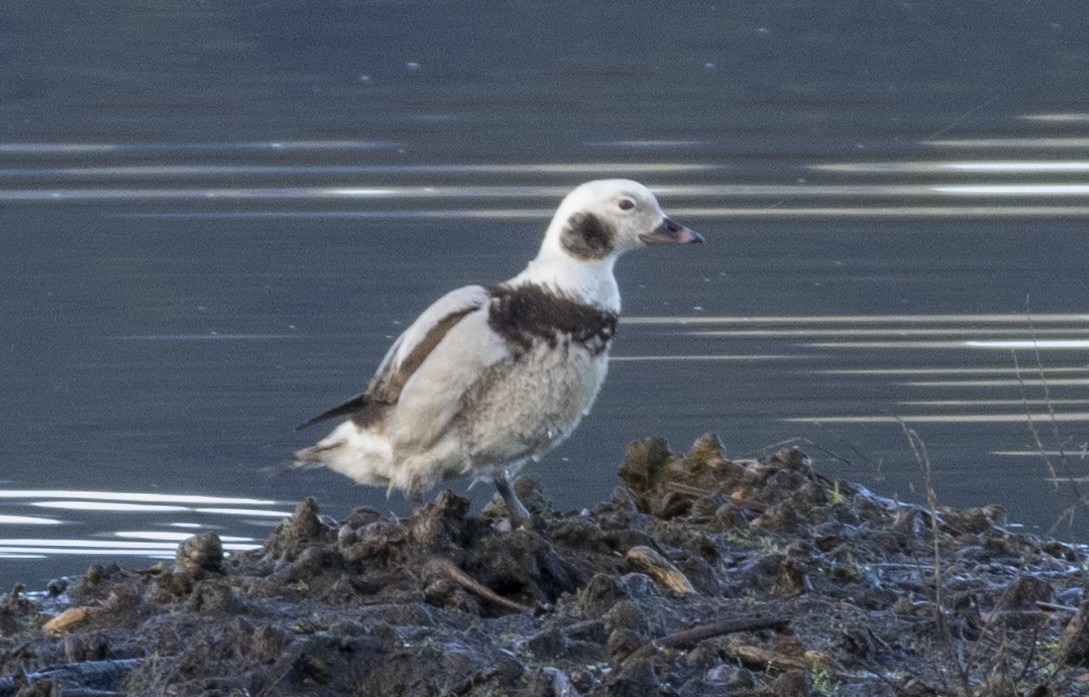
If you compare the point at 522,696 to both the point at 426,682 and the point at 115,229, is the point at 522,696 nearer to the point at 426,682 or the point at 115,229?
the point at 426,682

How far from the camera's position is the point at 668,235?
7066mm

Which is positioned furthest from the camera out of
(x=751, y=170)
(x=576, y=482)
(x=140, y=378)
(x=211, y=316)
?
(x=751, y=170)

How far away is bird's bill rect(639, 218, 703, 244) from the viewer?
277 inches

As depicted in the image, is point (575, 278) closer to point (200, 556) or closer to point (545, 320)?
point (545, 320)

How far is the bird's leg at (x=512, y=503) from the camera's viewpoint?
21.2 ft

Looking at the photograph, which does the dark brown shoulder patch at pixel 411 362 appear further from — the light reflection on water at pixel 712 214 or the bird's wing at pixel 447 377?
the light reflection on water at pixel 712 214

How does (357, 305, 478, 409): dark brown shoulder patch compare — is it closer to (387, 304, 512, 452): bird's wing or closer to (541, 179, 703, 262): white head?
(387, 304, 512, 452): bird's wing

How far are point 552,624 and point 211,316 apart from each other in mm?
8847

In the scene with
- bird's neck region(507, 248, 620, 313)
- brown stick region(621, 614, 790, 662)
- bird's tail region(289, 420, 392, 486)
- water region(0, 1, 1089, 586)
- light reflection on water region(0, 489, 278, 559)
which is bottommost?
water region(0, 1, 1089, 586)

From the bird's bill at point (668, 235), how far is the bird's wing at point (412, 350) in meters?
0.54

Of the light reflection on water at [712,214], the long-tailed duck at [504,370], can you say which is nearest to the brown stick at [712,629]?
the long-tailed duck at [504,370]

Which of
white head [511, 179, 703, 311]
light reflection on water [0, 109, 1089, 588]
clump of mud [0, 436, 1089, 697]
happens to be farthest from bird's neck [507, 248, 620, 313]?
light reflection on water [0, 109, 1089, 588]

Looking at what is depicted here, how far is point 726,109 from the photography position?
2114 cm

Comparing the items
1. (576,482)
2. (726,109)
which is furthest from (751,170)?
(576,482)
